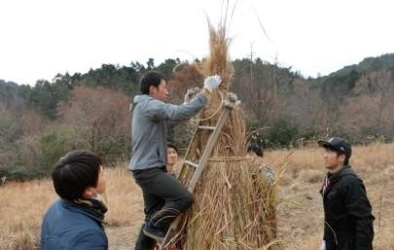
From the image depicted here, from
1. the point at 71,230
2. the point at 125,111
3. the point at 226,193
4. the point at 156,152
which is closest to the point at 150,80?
the point at 156,152

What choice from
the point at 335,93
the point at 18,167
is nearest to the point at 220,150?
the point at 18,167

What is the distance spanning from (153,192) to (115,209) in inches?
196

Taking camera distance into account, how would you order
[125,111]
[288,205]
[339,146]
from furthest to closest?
[125,111] < [288,205] < [339,146]

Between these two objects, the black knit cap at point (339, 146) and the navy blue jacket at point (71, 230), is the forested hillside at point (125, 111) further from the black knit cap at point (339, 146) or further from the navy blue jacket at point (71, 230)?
the navy blue jacket at point (71, 230)

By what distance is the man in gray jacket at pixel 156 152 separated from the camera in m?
2.99

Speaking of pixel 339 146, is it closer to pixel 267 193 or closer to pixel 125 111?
pixel 267 193

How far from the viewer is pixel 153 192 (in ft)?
10.2

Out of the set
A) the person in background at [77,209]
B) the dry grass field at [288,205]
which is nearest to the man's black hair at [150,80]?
the dry grass field at [288,205]

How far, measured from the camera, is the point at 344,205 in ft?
9.45

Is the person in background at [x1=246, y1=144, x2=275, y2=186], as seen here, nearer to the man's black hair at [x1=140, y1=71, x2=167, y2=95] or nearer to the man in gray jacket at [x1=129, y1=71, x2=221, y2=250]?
the man in gray jacket at [x1=129, y1=71, x2=221, y2=250]

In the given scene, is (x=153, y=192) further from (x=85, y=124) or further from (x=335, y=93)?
(x=335, y=93)

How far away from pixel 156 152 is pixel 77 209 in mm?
1413

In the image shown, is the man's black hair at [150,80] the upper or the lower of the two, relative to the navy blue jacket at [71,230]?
upper

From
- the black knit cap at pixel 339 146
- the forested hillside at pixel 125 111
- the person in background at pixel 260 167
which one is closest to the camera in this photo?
the black knit cap at pixel 339 146
